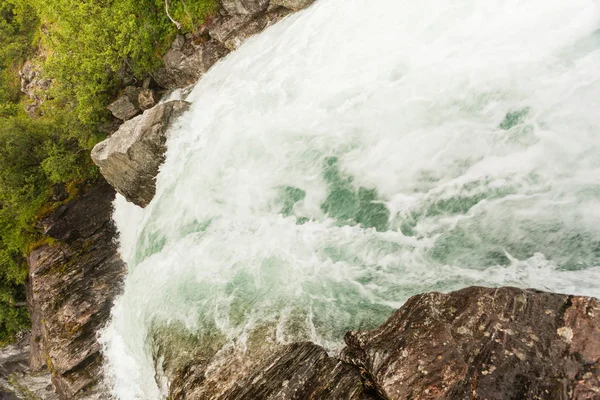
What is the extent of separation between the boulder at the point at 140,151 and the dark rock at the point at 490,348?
1268 cm

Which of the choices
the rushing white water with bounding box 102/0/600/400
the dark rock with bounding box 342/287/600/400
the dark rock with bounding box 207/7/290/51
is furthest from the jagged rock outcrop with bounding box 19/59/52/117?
the dark rock with bounding box 342/287/600/400

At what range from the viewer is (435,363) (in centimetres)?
695

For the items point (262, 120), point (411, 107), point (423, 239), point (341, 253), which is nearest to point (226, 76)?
point (262, 120)

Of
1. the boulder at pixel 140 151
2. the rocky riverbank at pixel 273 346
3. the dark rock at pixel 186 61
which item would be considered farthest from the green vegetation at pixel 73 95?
the boulder at pixel 140 151

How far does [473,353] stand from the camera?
6844mm

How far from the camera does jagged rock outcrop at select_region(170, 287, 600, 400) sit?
6.22m

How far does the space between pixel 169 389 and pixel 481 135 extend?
11396mm

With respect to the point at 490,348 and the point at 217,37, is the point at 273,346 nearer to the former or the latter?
the point at 490,348

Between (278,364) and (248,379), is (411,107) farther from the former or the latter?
(248,379)

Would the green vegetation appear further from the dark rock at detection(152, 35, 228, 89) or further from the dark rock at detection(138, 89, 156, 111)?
the dark rock at detection(138, 89, 156, 111)

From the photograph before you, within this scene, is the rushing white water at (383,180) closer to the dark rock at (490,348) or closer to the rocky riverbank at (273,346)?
the rocky riverbank at (273,346)

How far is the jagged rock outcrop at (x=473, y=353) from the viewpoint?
245 inches

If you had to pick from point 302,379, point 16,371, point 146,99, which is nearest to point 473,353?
point 302,379

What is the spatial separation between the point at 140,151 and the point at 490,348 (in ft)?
48.9
